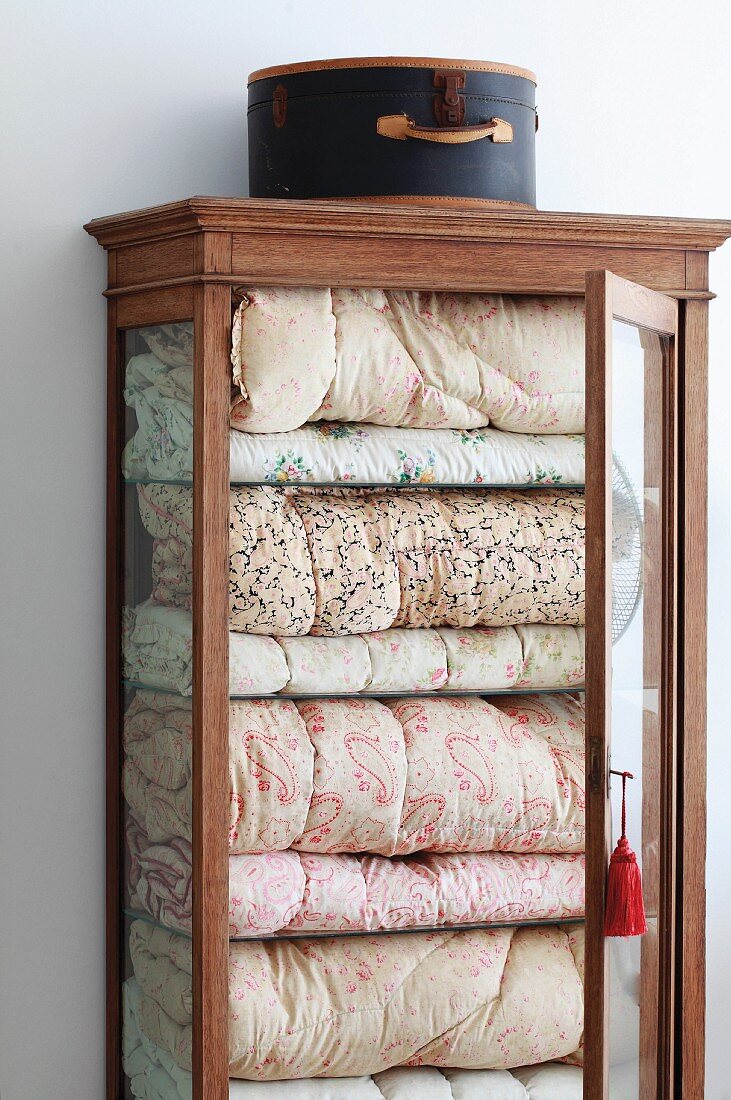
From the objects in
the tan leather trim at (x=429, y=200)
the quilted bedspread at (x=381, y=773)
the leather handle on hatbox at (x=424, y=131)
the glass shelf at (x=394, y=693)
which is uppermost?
the leather handle on hatbox at (x=424, y=131)

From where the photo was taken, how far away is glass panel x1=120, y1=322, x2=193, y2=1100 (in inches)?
83.5

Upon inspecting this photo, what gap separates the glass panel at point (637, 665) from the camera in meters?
2.00

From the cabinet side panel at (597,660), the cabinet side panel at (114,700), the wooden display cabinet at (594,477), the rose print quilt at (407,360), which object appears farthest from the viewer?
the cabinet side panel at (114,700)

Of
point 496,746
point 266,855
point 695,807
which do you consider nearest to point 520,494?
point 496,746

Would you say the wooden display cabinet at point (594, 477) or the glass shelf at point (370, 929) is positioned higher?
the wooden display cabinet at point (594, 477)

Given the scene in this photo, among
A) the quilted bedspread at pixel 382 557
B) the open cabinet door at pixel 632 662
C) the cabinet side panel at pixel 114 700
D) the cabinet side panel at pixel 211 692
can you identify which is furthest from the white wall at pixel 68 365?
the open cabinet door at pixel 632 662

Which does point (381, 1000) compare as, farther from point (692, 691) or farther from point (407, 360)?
point (407, 360)

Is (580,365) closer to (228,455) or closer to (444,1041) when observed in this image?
(228,455)

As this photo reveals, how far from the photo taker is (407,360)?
219 centimetres

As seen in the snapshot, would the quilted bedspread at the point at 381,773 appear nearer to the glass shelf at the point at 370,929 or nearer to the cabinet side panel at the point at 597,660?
the glass shelf at the point at 370,929

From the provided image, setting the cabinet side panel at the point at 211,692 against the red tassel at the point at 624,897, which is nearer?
the red tassel at the point at 624,897

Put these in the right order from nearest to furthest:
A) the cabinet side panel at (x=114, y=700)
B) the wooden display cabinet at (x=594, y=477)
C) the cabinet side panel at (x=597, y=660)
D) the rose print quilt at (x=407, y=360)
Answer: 1. the cabinet side panel at (x=597, y=660)
2. the wooden display cabinet at (x=594, y=477)
3. the rose print quilt at (x=407, y=360)
4. the cabinet side panel at (x=114, y=700)

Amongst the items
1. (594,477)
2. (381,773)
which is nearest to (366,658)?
(381,773)

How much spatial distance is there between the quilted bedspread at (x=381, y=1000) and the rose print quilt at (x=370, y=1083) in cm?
2
